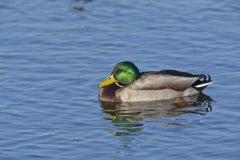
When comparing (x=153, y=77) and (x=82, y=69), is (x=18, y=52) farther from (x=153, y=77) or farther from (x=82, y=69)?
(x=153, y=77)

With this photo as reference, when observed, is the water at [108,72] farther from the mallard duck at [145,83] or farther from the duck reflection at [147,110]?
the mallard duck at [145,83]

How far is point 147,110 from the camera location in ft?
59.5

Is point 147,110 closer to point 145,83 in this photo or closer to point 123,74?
point 145,83

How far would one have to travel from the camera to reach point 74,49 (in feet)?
70.5

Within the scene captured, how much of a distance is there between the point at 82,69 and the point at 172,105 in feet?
8.41

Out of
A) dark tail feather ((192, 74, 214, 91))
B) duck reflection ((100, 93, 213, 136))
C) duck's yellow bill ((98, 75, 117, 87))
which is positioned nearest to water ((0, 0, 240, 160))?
duck reflection ((100, 93, 213, 136))

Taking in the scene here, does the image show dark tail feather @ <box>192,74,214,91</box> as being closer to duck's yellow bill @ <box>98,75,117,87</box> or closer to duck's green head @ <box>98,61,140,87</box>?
duck's green head @ <box>98,61,140,87</box>

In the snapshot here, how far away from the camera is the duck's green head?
18859 mm

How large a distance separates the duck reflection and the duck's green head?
1.79 ft

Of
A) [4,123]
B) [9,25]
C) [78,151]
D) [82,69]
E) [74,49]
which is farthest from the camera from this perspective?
[9,25]

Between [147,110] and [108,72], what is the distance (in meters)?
2.18

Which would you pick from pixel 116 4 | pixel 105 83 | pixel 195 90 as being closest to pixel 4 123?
pixel 105 83

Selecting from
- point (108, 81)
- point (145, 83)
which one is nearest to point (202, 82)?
point (145, 83)

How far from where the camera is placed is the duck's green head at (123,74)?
1886 centimetres
